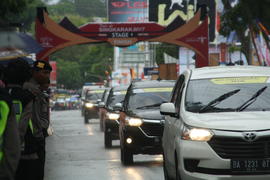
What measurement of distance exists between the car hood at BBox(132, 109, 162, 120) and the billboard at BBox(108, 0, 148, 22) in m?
105

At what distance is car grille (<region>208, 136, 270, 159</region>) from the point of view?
9750 mm

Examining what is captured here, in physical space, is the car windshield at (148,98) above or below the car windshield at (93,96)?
above

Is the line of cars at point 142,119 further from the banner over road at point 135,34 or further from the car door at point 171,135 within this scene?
the banner over road at point 135,34

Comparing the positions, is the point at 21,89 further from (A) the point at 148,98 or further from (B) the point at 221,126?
(A) the point at 148,98

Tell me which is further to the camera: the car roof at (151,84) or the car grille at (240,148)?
the car roof at (151,84)

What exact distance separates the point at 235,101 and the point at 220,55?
61.4m

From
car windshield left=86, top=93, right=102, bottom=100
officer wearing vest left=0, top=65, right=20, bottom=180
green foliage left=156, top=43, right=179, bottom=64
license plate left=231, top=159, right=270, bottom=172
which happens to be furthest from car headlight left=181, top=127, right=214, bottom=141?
green foliage left=156, top=43, right=179, bottom=64

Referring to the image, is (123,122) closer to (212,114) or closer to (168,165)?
(168,165)

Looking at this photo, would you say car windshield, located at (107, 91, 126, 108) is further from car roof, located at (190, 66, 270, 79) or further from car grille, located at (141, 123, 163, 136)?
car roof, located at (190, 66, 270, 79)

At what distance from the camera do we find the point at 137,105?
18328 millimetres

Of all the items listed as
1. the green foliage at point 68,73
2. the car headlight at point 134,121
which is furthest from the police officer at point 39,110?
the green foliage at point 68,73

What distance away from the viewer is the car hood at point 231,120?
9812 millimetres

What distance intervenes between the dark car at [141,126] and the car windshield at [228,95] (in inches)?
208

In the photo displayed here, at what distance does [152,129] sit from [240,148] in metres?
7.33
